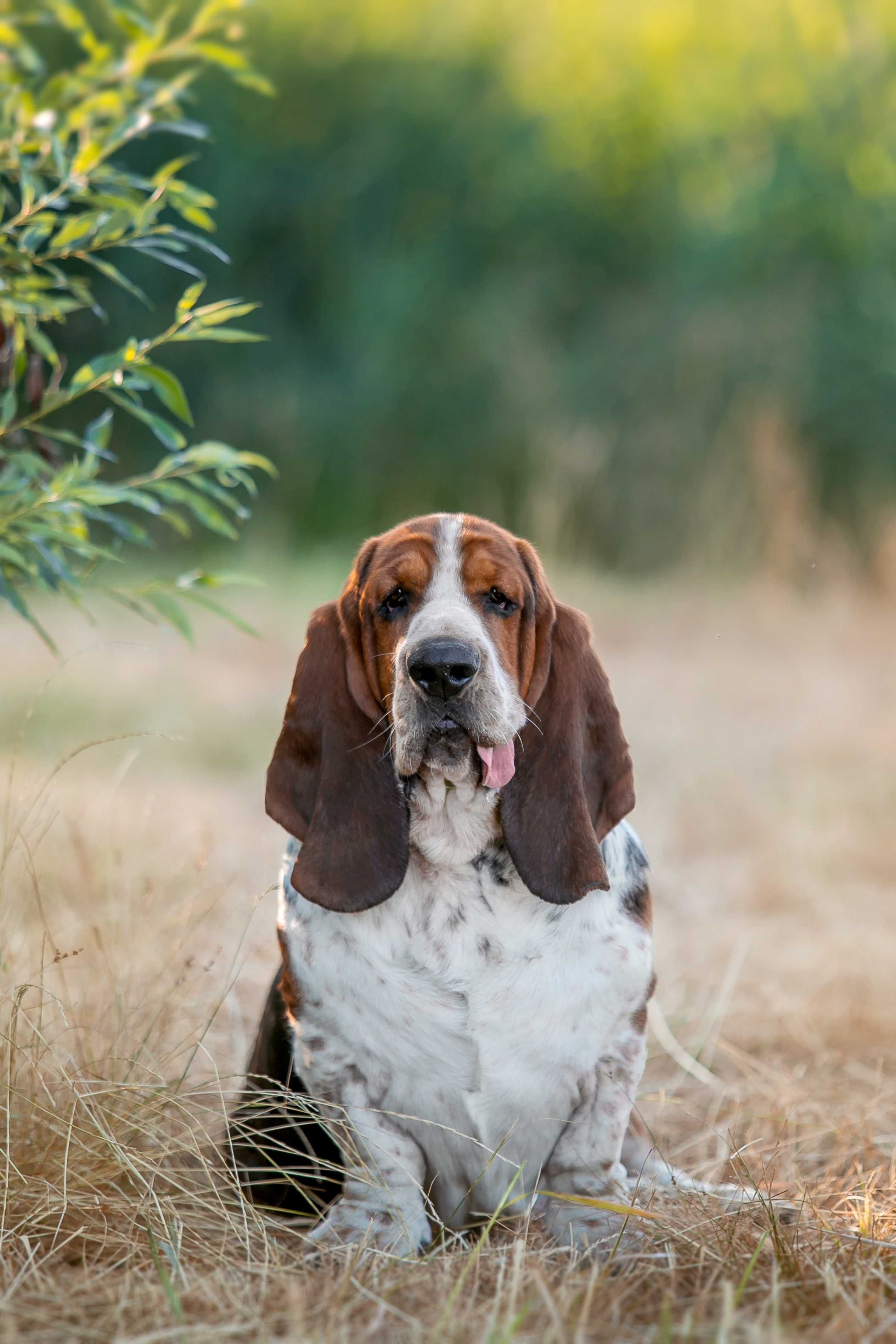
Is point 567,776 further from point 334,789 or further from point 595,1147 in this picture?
point 595,1147

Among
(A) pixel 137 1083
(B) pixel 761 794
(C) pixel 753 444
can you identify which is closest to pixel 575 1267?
(A) pixel 137 1083

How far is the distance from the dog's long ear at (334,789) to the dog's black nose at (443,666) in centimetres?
26

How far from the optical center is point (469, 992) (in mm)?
2758

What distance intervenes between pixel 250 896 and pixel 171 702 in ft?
10.4

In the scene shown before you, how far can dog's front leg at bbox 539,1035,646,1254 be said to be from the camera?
2.83 m

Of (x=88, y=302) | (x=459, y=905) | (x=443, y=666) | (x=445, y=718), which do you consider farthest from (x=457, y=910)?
(x=88, y=302)

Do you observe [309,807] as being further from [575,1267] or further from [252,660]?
[252,660]

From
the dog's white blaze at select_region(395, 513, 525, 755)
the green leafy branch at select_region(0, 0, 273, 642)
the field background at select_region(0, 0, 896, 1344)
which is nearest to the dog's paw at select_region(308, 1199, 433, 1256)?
the field background at select_region(0, 0, 896, 1344)

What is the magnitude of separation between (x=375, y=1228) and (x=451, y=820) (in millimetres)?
838

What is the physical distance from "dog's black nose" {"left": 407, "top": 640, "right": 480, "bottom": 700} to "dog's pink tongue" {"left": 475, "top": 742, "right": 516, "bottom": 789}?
0.17 metres

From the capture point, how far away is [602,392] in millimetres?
13281

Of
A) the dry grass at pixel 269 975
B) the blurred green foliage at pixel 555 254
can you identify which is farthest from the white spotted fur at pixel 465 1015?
the blurred green foliage at pixel 555 254

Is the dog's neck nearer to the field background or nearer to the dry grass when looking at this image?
the dry grass

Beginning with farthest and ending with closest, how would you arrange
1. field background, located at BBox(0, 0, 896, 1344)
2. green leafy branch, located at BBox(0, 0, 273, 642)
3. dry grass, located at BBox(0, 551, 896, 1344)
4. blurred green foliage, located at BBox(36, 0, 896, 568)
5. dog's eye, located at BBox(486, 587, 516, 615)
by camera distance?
1. blurred green foliage, located at BBox(36, 0, 896, 568)
2. field background, located at BBox(0, 0, 896, 1344)
3. green leafy branch, located at BBox(0, 0, 273, 642)
4. dog's eye, located at BBox(486, 587, 516, 615)
5. dry grass, located at BBox(0, 551, 896, 1344)
